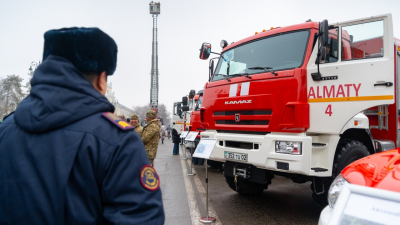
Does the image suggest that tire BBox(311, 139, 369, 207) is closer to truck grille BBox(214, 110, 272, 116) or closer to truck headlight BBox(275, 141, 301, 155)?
truck headlight BBox(275, 141, 301, 155)

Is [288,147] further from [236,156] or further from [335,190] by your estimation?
[335,190]

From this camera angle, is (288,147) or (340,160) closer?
(288,147)

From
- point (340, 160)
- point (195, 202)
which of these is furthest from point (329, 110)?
point (195, 202)

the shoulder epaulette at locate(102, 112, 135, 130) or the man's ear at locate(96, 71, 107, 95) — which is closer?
the shoulder epaulette at locate(102, 112, 135, 130)

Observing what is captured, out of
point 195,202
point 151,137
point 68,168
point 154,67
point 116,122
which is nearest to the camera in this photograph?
point 68,168

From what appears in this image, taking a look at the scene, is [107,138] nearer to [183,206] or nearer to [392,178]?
[392,178]

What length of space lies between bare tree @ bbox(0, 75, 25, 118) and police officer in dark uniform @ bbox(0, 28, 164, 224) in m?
49.2

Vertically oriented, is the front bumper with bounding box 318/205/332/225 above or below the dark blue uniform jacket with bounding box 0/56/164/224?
below

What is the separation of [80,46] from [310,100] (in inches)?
134

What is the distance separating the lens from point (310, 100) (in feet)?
12.7

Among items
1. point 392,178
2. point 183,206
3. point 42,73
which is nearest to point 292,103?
point 392,178

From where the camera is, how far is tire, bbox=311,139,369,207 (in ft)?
12.7

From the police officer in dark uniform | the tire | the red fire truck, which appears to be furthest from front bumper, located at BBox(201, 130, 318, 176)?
the police officer in dark uniform

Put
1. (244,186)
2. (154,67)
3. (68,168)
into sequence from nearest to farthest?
(68,168) < (244,186) < (154,67)
